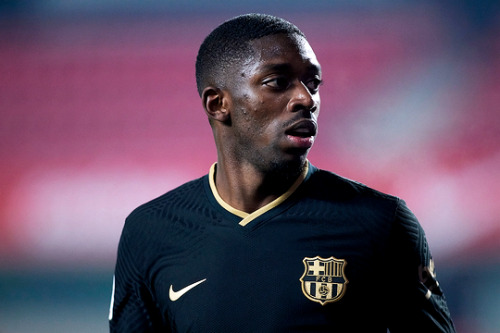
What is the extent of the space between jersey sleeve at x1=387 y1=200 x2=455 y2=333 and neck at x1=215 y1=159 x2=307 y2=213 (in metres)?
0.33

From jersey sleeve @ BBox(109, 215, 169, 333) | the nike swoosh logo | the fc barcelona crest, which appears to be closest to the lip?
the fc barcelona crest

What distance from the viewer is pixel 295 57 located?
1.64m

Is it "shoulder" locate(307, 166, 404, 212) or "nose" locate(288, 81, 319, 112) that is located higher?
"nose" locate(288, 81, 319, 112)

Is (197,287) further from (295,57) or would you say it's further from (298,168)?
(295,57)

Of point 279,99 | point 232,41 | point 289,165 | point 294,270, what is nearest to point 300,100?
point 279,99

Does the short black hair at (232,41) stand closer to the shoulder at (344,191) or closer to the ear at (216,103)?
A: the ear at (216,103)

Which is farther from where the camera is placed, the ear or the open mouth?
the ear

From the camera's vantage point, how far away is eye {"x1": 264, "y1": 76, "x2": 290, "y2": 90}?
1630mm

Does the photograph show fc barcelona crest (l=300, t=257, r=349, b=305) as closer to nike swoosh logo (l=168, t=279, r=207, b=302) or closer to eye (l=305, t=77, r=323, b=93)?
nike swoosh logo (l=168, t=279, r=207, b=302)

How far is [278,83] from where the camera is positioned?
163 centimetres

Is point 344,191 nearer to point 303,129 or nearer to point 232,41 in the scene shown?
point 303,129

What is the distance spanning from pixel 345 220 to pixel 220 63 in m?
0.58

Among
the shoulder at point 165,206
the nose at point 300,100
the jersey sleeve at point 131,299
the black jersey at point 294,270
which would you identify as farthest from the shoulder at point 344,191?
the jersey sleeve at point 131,299

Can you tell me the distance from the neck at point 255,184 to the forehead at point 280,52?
287mm
